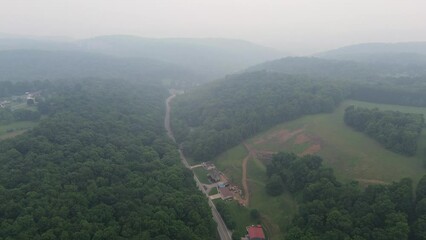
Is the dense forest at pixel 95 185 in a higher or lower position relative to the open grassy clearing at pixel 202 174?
higher

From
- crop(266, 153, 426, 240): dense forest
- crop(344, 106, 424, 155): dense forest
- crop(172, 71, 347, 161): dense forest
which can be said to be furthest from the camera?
crop(172, 71, 347, 161): dense forest

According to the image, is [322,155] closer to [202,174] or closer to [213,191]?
[213,191]

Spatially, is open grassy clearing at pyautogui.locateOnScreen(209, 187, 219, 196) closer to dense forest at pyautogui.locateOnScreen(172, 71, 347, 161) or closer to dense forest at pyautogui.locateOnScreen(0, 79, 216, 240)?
dense forest at pyautogui.locateOnScreen(0, 79, 216, 240)

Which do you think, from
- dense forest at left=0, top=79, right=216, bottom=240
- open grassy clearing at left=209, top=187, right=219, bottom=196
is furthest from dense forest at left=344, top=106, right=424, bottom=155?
dense forest at left=0, top=79, right=216, bottom=240

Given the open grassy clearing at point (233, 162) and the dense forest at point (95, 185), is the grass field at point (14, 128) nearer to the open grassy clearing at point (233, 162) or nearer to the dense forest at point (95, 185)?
the dense forest at point (95, 185)

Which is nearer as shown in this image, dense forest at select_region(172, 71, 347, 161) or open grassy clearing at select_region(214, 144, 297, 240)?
open grassy clearing at select_region(214, 144, 297, 240)

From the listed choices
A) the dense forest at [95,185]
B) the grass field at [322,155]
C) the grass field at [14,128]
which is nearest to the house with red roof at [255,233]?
the grass field at [322,155]
